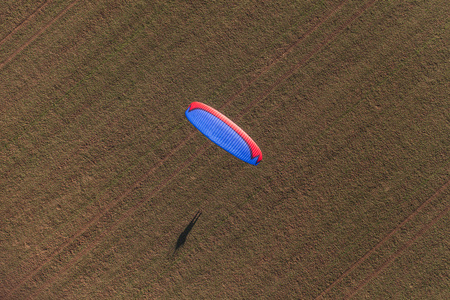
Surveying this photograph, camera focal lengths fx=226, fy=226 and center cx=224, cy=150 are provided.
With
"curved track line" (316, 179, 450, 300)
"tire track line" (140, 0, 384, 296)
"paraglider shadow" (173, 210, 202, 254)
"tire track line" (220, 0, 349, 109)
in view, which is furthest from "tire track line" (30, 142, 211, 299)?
"curved track line" (316, 179, 450, 300)

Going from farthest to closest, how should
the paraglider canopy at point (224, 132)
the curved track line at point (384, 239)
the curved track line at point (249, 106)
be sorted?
Result: the curved track line at point (384, 239), the curved track line at point (249, 106), the paraglider canopy at point (224, 132)

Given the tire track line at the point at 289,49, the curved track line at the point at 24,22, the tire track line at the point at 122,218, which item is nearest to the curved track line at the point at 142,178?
the tire track line at the point at 289,49

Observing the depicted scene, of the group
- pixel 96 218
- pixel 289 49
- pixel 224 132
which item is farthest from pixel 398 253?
pixel 96 218

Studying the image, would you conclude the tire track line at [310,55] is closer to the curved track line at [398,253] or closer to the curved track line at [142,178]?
the curved track line at [142,178]

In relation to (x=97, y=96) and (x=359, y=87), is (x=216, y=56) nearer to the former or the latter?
(x=97, y=96)

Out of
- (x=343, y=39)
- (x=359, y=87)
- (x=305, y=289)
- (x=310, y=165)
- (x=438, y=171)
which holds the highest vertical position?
(x=343, y=39)

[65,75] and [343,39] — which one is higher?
[65,75]

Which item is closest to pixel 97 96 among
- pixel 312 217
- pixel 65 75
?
pixel 65 75
